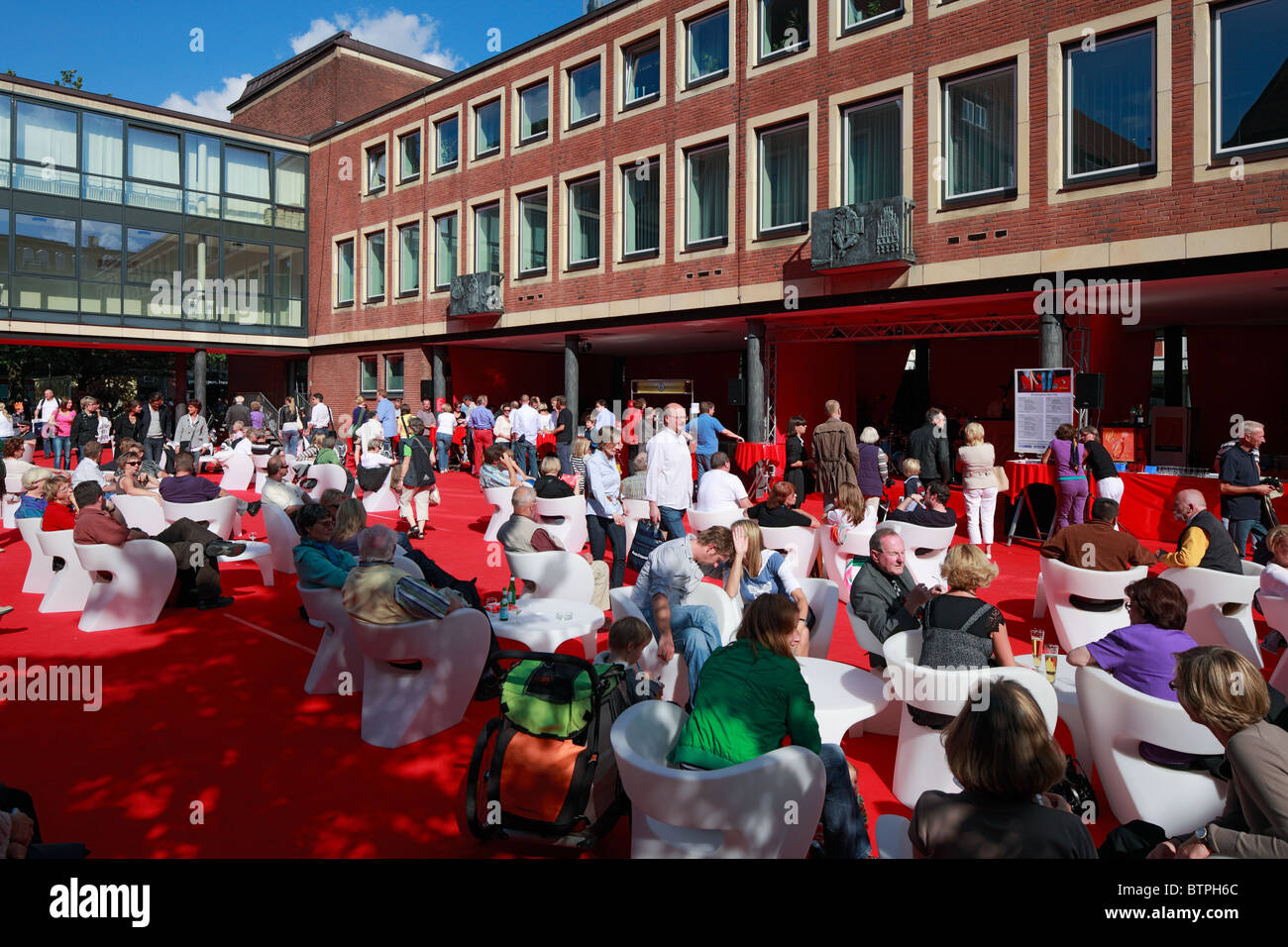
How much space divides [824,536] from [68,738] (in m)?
6.13

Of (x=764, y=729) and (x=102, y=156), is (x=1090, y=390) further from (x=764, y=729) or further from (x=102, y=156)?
(x=102, y=156)

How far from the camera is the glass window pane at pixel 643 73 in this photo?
731 inches

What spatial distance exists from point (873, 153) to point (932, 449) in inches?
243

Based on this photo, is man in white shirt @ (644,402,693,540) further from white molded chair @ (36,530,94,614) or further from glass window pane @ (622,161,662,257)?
glass window pane @ (622,161,662,257)

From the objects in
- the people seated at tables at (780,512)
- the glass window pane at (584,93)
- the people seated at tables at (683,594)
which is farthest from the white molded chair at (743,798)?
the glass window pane at (584,93)

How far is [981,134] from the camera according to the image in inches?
541

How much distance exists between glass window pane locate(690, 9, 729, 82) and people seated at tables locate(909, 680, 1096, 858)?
17090mm

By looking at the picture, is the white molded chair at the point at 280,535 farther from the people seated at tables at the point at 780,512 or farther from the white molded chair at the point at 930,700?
the white molded chair at the point at 930,700

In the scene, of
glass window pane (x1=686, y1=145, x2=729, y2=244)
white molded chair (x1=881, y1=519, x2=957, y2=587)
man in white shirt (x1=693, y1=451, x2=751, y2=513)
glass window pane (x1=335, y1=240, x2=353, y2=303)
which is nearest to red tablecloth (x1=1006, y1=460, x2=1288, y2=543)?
white molded chair (x1=881, y1=519, x2=957, y2=587)

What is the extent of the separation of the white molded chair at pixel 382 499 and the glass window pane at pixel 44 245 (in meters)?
17.1

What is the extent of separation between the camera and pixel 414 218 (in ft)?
81.3
